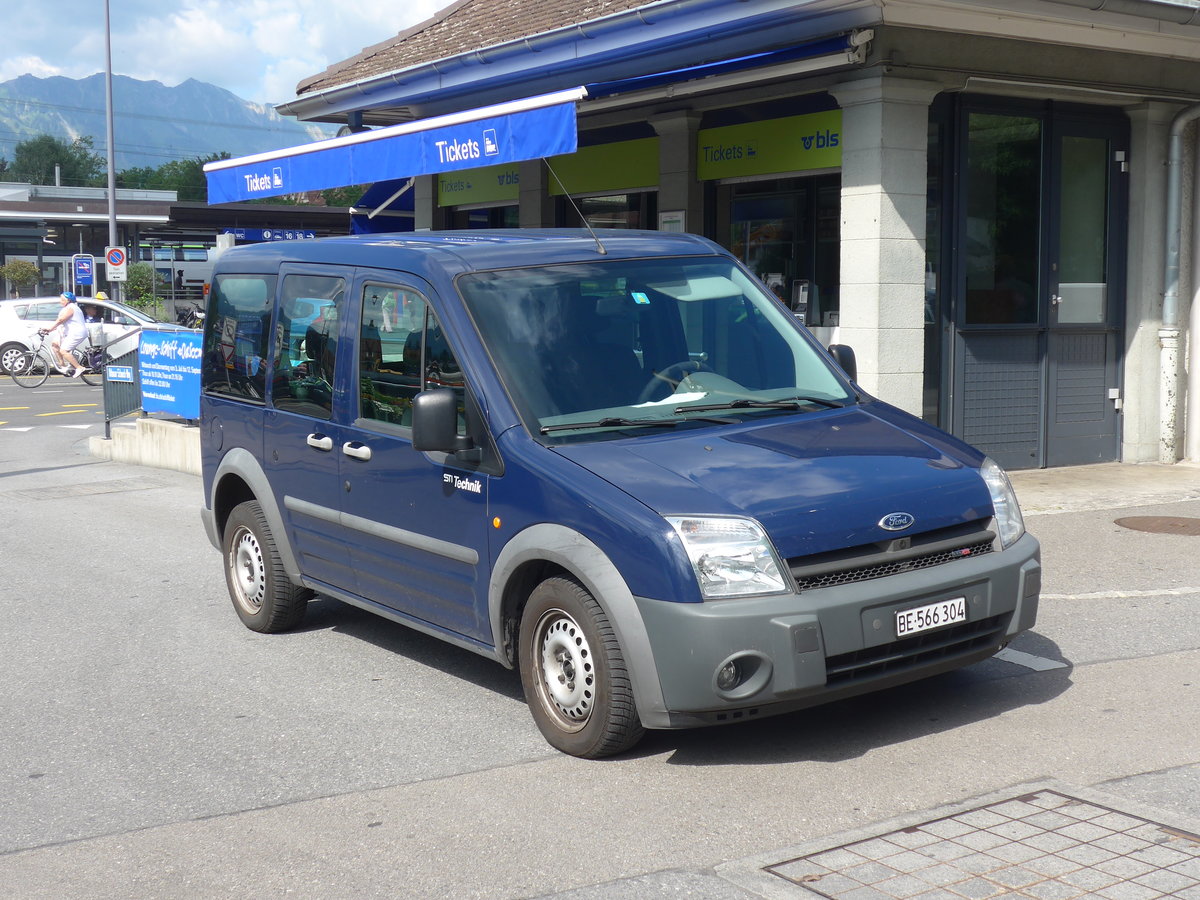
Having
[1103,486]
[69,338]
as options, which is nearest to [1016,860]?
[1103,486]

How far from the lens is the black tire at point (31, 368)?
27552 mm

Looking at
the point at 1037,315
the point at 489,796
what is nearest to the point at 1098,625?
the point at 489,796

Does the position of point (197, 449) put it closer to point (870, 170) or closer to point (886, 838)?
point (870, 170)

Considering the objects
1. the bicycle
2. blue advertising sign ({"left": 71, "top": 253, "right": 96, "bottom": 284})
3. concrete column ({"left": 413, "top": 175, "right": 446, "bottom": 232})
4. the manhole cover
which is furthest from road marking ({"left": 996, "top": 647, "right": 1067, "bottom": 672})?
blue advertising sign ({"left": 71, "top": 253, "right": 96, "bottom": 284})

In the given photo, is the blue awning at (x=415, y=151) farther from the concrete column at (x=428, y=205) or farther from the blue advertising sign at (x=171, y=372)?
the concrete column at (x=428, y=205)

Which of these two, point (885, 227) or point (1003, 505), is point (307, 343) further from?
point (885, 227)

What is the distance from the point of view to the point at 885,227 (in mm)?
10680

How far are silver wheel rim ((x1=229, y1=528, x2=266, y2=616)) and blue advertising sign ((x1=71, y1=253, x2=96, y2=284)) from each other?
28863mm

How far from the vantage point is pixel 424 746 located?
5367mm

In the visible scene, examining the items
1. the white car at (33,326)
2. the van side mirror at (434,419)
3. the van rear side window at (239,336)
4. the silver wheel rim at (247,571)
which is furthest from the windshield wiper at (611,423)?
the white car at (33,326)

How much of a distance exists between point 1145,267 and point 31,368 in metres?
23.3

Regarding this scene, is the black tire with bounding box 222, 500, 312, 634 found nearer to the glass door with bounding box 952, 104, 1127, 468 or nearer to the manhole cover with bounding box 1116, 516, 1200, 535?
the manhole cover with bounding box 1116, 516, 1200, 535

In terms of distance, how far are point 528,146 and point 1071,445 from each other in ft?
18.0

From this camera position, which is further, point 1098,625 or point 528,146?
point 528,146
